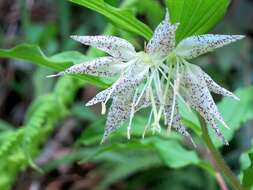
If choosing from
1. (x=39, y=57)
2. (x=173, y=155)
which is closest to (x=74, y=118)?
(x=173, y=155)

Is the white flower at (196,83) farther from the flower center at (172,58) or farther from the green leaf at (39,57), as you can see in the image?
the green leaf at (39,57)

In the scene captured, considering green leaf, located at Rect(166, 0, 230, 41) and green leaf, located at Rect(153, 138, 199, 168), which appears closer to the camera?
green leaf, located at Rect(166, 0, 230, 41)

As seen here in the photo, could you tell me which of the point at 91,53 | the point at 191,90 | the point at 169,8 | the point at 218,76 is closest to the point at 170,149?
the point at 91,53

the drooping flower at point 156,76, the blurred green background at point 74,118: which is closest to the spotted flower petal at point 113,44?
the drooping flower at point 156,76

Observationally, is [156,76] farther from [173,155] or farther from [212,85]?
[173,155]

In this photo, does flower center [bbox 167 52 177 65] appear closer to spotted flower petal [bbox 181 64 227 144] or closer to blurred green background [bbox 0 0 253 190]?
spotted flower petal [bbox 181 64 227 144]

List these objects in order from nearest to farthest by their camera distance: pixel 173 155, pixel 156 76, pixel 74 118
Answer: pixel 156 76
pixel 173 155
pixel 74 118

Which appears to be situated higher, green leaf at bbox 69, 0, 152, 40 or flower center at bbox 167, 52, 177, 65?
green leaf at bbox 69, 0, 152, 40

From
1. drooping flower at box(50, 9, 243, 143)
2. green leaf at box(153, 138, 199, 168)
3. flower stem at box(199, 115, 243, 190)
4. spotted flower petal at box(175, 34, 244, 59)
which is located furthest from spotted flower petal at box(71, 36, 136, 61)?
green leaf at box(153, 138, 199, 168)
